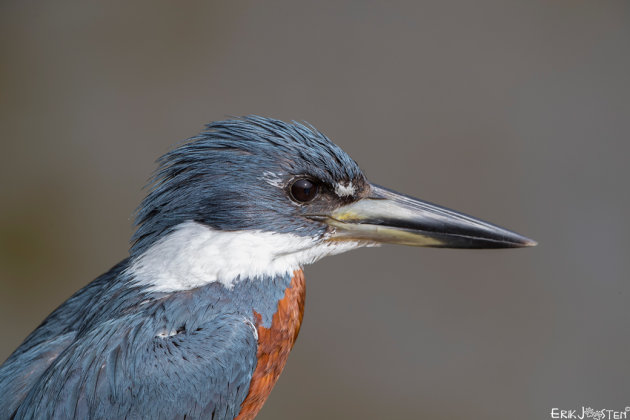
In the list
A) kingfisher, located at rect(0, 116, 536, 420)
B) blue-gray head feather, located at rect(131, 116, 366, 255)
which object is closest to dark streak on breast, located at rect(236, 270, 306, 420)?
kingfisher, located at rect(0, 116, 536, 420)

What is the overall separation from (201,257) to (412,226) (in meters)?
0.36

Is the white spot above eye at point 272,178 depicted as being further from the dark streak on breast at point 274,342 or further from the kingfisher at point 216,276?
the dark streak on breast at point 274,342

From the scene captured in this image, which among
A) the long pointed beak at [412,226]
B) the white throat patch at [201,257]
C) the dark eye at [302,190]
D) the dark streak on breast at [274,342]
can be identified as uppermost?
the dark eye at [302,190]

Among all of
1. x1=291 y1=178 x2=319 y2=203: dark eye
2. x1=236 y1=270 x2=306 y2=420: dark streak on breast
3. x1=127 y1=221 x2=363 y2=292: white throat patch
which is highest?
x1=291 y1=178 x2=319 y2=203: dark eye

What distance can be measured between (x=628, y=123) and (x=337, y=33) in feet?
3.76

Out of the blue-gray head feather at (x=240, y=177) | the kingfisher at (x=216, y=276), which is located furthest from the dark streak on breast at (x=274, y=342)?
the blue-gray head feather at (x=240, y=177)

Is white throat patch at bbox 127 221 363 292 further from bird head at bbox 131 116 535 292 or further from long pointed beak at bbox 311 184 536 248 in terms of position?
long pointed beak at bbox 311 184 536 248

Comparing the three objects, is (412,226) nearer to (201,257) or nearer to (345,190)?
(345,190)

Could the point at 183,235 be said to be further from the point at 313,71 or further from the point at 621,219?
the point at 621,219

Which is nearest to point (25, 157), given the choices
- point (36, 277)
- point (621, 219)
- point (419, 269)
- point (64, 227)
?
point (64, 227)

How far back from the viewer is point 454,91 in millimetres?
2432

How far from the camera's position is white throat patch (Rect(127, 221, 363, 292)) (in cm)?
99

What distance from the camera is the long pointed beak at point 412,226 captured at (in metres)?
1.08

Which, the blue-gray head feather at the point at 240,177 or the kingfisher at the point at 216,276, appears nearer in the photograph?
the kingfisher at the point at 216,276
